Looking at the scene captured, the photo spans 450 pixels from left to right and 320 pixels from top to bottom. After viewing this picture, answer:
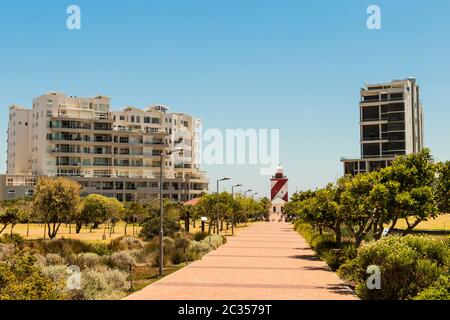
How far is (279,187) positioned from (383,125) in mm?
35426

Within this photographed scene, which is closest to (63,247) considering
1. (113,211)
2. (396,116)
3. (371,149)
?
(113,211)

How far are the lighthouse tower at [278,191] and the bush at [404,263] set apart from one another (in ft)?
391

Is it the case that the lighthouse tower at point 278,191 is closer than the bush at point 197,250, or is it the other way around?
the bush at point 197,250

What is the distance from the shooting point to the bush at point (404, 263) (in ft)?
54.5

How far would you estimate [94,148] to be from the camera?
107438 mm

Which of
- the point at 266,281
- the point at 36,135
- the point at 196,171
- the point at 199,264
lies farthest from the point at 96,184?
the point at 266,281

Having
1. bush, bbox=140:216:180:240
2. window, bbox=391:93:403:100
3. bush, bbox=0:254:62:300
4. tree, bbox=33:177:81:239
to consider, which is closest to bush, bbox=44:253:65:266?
bush, bbox=0:254:62:300

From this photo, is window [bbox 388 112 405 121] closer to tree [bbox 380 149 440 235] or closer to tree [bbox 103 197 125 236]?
tree [bbox 103 197 125 236]

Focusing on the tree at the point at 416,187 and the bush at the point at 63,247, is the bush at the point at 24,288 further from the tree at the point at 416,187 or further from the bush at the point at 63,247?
the bush at the point at 63,247

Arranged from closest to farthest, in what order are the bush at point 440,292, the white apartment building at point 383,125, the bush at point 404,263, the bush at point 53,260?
1. the bush at point 440,292
2. the bush at point 404,263
3. the bush at point 53,260
4. the white apartment building at point 383,125

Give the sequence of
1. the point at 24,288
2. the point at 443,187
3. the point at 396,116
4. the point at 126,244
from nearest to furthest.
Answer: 1. the point at 24,288
2. the point at 443,187
3. the point at 126,244
4. the point at 396,116

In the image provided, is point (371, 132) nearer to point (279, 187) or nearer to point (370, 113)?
point (370, 113)

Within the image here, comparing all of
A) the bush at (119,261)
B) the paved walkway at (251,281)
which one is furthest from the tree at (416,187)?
→ the bush at (119,261)
